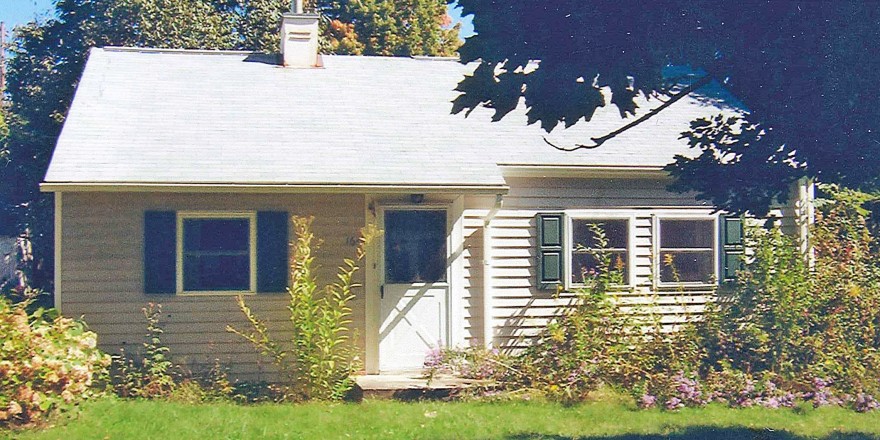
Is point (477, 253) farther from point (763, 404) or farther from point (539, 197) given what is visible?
point (763, 404)

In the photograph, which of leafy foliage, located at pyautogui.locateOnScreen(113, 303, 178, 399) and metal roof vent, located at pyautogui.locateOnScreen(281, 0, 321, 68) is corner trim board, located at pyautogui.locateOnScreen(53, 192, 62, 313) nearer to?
leafy foliage, located at pyautogui.locateOnScreen(113, 303, 178, 399)

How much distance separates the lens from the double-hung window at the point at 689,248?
13188 millimetres

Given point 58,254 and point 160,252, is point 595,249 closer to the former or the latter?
point 160,252

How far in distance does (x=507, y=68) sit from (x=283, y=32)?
895 centimetres

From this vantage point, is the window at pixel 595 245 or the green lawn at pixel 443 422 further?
the window at pixel 595 245

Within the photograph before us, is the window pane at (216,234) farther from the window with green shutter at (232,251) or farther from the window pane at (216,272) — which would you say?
the window pane at (216,272)

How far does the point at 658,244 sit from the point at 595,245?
2.81 ft

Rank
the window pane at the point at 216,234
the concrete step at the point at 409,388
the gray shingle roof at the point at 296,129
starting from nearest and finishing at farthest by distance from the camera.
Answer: the concrete step at the point at 409,388 < the gray shingle roof at the point at 296,129 < the window pane at the point at 216,234

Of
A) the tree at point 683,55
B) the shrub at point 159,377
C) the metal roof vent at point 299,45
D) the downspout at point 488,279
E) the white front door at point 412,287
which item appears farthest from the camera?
the metal roof vent at point 299,45

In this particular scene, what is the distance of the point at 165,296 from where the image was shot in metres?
11.6

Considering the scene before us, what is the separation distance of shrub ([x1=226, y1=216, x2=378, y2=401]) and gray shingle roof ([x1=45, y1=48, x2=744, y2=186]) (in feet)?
3.09

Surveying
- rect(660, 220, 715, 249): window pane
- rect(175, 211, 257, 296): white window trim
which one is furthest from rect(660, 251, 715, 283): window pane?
rect(175, 211, 257, 296): white window trim

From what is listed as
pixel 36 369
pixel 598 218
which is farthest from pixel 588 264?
pixel 36 369

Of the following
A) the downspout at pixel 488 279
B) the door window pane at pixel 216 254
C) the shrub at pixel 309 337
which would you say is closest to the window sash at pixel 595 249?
the downspout at pixel 488 279
